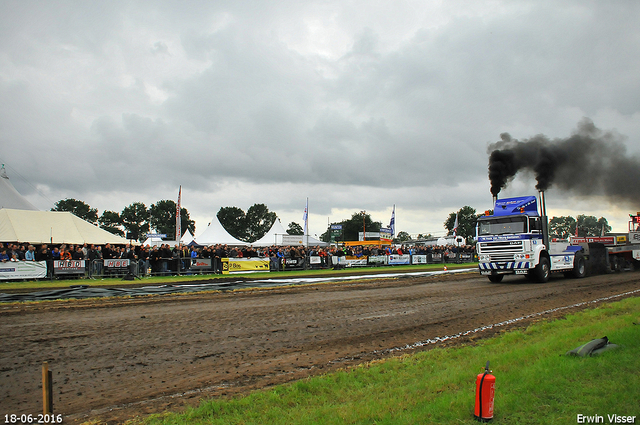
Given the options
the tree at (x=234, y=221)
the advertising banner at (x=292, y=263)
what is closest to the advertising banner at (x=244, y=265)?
the advertising banner at (x=292, y=263)

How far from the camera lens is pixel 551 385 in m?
4.71

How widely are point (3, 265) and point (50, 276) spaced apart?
6.59 ft

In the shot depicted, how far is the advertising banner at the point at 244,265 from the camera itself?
2572 centimetres

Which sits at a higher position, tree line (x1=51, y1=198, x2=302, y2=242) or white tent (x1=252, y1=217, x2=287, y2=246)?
tree line (x1=51, y1=198, x2=302, y2=242)

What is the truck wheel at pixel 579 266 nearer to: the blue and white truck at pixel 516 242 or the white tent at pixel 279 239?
the blue and white truck at pixel 516 242

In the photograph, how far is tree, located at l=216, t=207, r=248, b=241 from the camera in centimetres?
16125

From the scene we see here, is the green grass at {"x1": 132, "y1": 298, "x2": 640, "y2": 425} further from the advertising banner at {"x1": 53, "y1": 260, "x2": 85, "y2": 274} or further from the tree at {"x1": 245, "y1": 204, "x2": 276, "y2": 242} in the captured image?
the tree at {"x1": 245, "y1": 204, "x2": 276, "y2": 242}

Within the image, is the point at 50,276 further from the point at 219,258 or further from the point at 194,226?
the point at 194,226

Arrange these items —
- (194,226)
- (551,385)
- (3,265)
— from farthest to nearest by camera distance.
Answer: (194,226)
(3,265)
(551,385)

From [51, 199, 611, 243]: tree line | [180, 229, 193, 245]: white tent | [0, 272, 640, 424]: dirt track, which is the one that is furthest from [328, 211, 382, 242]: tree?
[0, 272, 640, 424]: dirt track

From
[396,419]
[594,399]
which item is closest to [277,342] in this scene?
[396,419]

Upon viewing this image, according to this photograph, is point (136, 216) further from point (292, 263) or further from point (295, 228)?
point (292, 263)

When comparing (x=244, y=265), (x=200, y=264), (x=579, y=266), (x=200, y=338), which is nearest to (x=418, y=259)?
(x=579, y=266)

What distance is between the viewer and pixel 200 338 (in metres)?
8.28
